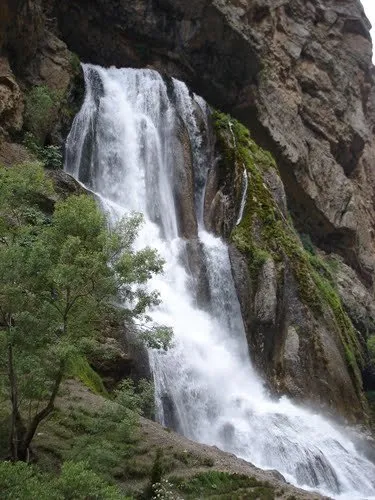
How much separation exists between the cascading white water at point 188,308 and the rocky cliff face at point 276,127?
35.4 inches

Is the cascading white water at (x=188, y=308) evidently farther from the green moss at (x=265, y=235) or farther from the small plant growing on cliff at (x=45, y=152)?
the small plant growing on cliff at (x=45, y=152)

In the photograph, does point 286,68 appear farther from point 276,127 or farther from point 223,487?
point 223,487

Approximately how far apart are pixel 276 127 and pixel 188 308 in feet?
55.5

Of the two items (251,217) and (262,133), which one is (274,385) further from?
(262,133)

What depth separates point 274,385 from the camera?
2202 cm

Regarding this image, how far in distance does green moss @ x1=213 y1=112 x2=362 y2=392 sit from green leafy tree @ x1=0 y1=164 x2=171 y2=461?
15543mm

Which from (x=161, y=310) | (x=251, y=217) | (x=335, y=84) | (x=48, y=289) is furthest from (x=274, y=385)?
(x=335, y=84)

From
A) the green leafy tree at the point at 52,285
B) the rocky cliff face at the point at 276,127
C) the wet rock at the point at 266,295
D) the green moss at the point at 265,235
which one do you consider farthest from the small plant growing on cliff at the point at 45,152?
the green leafy tree at the point at 52,285

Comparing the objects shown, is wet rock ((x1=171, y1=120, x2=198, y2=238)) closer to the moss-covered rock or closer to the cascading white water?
the cascading white water

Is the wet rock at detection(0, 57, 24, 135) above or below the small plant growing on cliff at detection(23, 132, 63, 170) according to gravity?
above

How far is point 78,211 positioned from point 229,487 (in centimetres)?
570

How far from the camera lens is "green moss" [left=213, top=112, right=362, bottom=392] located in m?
25.1

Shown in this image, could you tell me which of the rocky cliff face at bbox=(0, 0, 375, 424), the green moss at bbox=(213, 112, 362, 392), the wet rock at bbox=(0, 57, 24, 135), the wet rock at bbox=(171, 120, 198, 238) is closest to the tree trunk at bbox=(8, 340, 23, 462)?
the rocky cliff face at bbox=(0, 0, 375, 424)

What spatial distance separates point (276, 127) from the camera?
114ft
